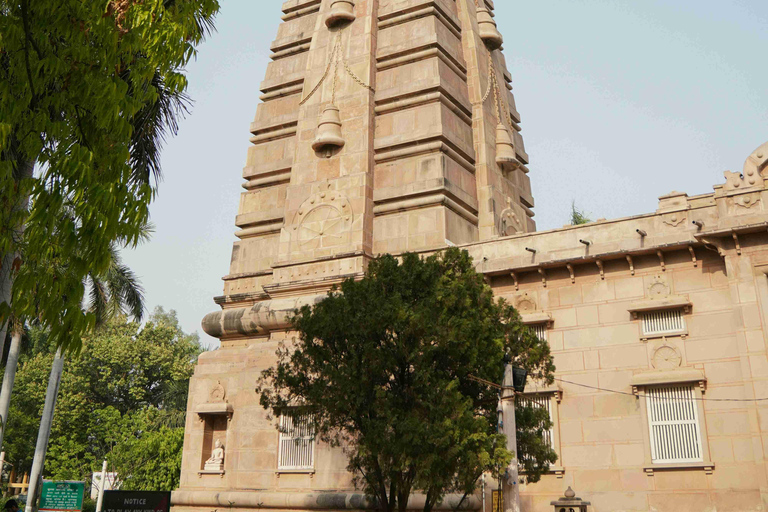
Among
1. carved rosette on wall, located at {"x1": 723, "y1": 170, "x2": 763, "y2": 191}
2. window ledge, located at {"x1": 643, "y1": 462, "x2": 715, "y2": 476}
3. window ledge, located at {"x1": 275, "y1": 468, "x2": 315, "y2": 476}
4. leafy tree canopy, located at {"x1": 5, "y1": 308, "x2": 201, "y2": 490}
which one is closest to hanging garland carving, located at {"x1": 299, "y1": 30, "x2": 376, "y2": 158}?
window ledge, located at {"x1": 275, "y1": 468, "x2": 315, "y2": 476}

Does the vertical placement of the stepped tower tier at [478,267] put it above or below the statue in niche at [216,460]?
above

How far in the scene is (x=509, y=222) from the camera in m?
29.3

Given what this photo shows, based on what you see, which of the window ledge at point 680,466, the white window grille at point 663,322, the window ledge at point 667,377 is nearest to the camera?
the window ledge at point 680,466

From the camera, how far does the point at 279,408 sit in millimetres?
17547

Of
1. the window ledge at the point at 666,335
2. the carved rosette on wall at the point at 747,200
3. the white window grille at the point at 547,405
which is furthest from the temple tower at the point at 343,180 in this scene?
the carved rosette on wall at the point at 747,200

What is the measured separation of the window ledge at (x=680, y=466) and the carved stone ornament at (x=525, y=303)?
5386 mm

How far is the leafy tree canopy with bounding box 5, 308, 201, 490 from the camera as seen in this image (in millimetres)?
47969

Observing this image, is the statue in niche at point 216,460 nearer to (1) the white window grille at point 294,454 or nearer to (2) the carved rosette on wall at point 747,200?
(1) the white window grille at point 294,454

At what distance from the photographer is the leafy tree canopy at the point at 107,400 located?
1889 inches

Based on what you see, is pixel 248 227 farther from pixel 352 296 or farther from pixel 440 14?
pixel 352 296

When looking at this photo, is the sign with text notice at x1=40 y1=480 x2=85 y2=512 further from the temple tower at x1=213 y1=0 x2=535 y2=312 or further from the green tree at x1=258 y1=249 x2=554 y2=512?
the temple tower at x1=213 y1=0 x2=535 y2=312

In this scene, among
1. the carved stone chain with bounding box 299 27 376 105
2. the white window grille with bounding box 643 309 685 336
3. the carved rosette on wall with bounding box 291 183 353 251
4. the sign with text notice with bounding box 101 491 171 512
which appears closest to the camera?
the sign with text notice with bounding box 101 491 171 512

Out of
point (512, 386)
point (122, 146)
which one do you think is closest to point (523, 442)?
point (512, 386)

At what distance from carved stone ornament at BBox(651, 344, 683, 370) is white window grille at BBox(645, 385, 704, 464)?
0.59m
